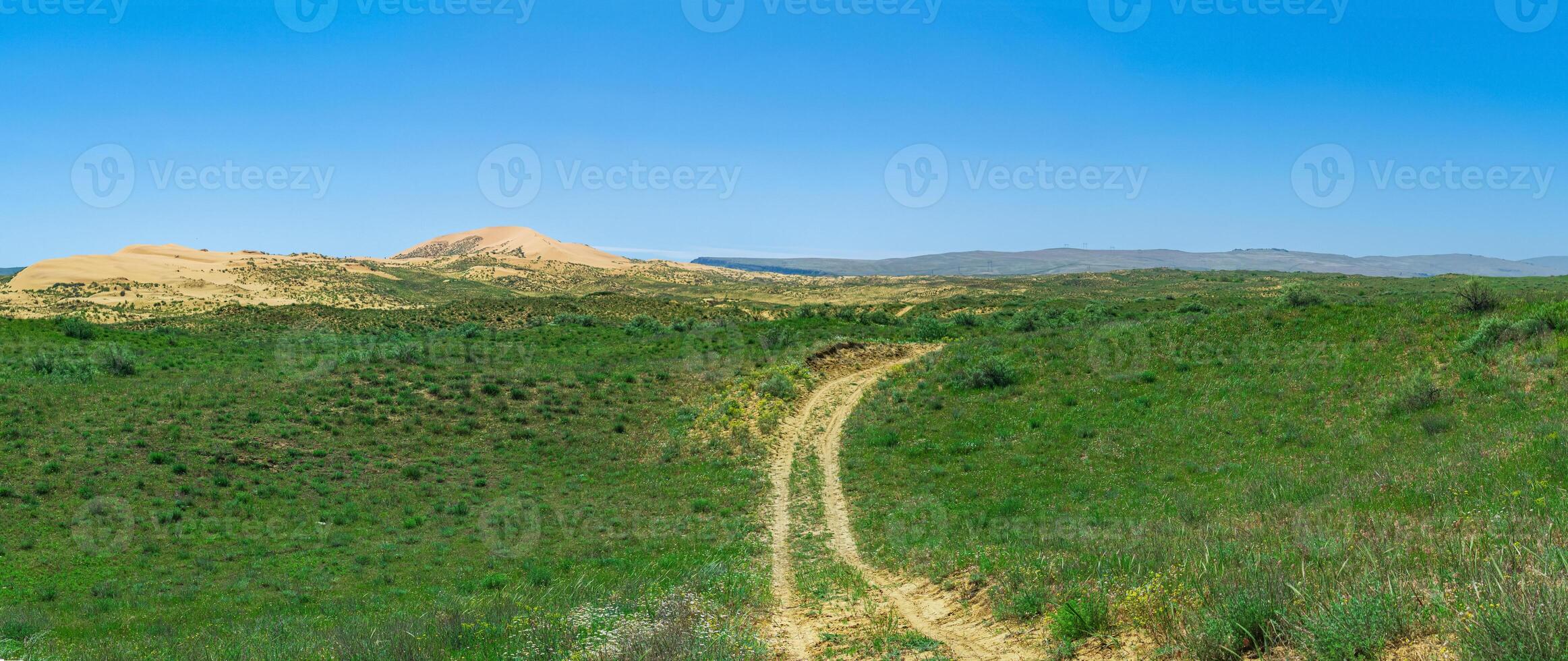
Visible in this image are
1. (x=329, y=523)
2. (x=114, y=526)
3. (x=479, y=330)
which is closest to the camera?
(x=114, y=526)

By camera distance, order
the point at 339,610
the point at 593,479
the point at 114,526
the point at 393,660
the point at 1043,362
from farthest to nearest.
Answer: the point at 1043,362 → the point at 593,479 → the point at 114,526 → the point at 339,610 → the point at 393,660

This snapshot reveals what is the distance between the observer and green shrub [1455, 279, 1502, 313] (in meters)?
19.5

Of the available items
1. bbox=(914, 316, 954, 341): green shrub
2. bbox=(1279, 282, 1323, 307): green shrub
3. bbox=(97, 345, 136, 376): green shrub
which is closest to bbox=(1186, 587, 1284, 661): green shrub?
bbox=(1279, 282, 1323, 307): green shrub

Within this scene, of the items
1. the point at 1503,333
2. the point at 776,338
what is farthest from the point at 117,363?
the point at 1503,333

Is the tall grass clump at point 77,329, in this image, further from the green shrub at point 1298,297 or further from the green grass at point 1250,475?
the green shrub at point 1298,297

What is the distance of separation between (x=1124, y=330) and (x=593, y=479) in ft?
58.6

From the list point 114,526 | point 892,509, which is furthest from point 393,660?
point 114,526

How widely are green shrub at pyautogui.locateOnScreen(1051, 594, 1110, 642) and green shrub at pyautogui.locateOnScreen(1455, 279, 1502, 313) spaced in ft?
64.8

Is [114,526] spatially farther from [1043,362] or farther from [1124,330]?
[1124,330]

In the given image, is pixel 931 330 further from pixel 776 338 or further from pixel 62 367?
pixel 62 367

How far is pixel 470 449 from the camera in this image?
2131 cm

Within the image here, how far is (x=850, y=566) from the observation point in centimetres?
1133

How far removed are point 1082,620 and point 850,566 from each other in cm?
522

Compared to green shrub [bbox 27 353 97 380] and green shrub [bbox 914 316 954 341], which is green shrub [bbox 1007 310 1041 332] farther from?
green shrub [bbox 27 353 97 380]
